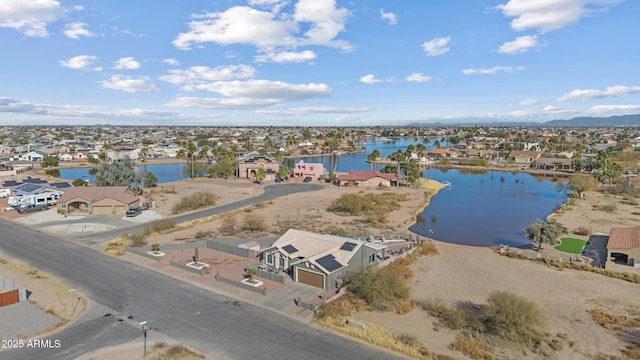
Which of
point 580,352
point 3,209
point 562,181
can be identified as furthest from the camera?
point 562,181

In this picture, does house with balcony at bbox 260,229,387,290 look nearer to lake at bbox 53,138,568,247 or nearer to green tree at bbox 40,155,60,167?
lake at bbox 53,138,568,247

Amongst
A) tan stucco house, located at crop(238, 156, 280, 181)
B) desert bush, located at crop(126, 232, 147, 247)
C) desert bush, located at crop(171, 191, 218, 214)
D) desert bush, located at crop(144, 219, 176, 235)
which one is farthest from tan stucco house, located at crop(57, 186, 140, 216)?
tan stucco house, located at crop(238, 156, 280, 181)

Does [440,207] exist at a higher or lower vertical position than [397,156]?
lower

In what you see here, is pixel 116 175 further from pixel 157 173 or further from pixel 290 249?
pixel 290 249

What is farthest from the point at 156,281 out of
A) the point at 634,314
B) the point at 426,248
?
the point at 634,314

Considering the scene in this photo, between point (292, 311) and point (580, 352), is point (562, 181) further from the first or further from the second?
point (292, 311)
